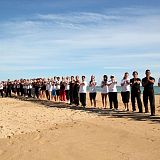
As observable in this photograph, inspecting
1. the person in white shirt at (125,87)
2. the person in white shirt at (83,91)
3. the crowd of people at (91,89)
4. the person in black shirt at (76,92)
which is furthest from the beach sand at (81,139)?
the person in black shirt at (76,92)

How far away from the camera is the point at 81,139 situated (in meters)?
11.2

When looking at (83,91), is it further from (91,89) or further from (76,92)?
(76,92)

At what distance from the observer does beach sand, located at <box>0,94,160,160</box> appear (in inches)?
376

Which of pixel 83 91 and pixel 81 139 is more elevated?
pixel 83 91

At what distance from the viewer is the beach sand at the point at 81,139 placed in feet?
31.4

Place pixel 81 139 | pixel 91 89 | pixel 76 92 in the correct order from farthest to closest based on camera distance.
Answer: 1. pixel 76 92
2. pixel 91 89
3. pixel 81 139

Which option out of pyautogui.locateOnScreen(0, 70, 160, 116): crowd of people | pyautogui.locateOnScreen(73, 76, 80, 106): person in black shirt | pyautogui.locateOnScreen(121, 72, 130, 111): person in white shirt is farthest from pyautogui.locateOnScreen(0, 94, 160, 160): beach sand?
pyautogui.locateOnScreen(73, 76, 80, 106): person in black shirt

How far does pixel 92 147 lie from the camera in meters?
10.2

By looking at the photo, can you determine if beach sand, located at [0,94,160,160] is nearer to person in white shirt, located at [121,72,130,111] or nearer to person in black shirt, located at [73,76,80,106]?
person in white shirt, located at [121,72,130,111]

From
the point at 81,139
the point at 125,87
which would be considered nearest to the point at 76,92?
the point at 125,87

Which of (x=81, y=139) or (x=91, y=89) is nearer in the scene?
(x=81, y=139)

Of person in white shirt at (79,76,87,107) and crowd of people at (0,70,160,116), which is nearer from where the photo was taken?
crowd of people at (0,70,160,116)

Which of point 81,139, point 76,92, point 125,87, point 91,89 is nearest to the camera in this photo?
point 81,139

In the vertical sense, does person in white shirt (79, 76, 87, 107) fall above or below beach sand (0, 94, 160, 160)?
above
